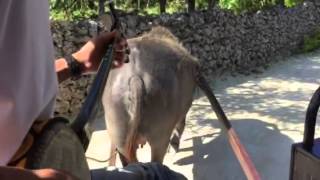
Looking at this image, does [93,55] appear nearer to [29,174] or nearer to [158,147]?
[29,174]

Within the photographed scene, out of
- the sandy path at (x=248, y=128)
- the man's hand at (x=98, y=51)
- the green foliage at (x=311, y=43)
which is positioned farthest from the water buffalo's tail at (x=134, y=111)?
the green foliage at (x=311, y=43)

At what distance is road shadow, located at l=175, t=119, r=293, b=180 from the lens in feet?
14.5

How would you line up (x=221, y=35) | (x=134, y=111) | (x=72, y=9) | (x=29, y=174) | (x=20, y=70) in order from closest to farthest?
(x=29, y=174) < (x=20, y=70) < (x=134, y=111) < (x=72, y=9) < (x=221, y=35)

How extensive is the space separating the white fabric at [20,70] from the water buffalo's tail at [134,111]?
2.08 meters

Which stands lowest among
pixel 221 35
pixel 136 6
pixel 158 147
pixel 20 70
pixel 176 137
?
pixel 176 137

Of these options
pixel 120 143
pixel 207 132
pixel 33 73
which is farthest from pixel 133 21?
pixel 33 73

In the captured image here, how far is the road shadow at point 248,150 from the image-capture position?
4410mm

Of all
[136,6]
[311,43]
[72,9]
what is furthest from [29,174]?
[311,43]

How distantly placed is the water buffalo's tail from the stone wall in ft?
7.29

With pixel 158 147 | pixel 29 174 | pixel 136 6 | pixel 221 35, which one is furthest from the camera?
pixel 136 6

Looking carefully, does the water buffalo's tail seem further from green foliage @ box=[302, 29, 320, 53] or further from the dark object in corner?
green foliage @ box=[302, 29, 320, 53]

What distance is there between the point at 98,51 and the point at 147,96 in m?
1.69

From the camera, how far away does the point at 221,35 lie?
7.84 m

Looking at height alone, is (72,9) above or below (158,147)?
above
